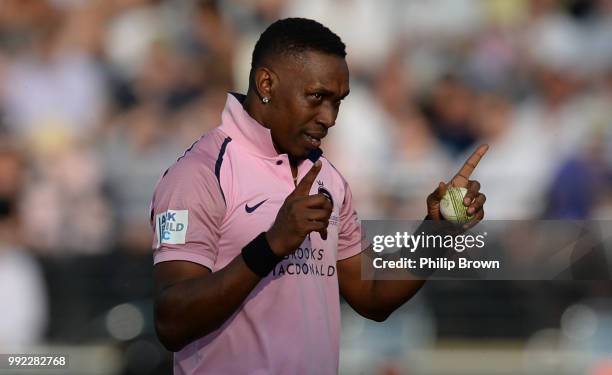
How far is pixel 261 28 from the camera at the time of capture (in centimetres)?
766

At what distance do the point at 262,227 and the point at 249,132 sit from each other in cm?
32

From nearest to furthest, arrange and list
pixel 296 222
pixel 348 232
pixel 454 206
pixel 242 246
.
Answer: pixel 296 222, pixel 242 246, pixel 454 206, pixel 348 232

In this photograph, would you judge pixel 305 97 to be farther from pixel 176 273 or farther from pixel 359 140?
pixel 359 140

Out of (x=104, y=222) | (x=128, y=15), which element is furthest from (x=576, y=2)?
(x=104, y=222)

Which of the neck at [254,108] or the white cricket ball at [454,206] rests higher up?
the neck at [254,108]

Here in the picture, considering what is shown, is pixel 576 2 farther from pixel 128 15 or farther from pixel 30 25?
pixel 30 25

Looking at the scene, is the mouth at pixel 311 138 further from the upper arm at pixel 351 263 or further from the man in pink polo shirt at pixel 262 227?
the upper arm at pixel 351 263

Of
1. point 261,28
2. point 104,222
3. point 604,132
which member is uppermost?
point 261,28

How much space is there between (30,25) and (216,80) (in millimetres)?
1449

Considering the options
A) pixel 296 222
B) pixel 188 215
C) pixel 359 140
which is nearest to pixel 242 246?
pixel 188 215

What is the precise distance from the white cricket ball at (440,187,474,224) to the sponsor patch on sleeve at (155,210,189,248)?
83 cm

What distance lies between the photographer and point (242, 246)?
3.12m

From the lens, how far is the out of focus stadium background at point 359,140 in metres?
7.13

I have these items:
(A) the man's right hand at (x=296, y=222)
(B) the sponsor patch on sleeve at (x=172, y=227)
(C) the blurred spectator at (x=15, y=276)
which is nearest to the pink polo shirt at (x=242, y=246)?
(B) the sponsor patch on sleeve at (x=172, y=227)
